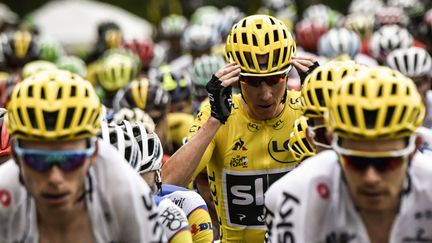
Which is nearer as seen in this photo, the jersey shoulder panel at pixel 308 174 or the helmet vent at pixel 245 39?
the jersey shoulder panel at pixel 308 174

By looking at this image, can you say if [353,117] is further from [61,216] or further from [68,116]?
[61,216]

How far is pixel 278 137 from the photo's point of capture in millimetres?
8219

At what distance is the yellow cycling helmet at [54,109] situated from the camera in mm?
5223

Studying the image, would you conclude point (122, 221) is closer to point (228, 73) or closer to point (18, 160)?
point (18, 160)

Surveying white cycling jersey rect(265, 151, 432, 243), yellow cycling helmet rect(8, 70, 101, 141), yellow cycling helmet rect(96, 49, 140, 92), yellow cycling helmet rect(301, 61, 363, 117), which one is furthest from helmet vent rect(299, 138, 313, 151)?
yellow cycling helmet rect(96, 49, 140, 92)

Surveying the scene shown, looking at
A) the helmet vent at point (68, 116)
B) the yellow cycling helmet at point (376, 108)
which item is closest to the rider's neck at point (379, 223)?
the yellow cycling helmet at point (376, 108)

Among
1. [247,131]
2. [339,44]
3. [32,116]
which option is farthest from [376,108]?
[339,44]

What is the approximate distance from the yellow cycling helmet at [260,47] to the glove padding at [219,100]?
8.1 inches

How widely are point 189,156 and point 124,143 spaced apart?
3.97ft

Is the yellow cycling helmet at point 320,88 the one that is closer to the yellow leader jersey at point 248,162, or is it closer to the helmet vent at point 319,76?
the helmet vent at point 319,76

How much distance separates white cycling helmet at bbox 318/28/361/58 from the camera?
16703 millimetres

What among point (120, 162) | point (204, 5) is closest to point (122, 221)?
point (120, 162)

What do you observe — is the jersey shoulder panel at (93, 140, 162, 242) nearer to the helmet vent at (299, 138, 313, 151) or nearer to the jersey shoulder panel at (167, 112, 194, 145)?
the helmet vent at (299, 138, 313, 151)

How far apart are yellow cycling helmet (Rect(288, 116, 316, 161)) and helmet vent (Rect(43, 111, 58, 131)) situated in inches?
91.7
